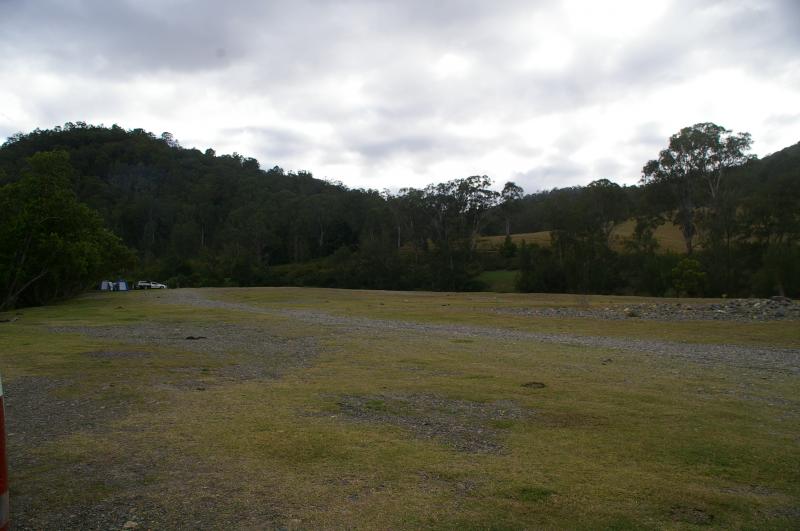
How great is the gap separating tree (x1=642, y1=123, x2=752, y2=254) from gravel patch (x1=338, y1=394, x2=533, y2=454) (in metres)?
62.3

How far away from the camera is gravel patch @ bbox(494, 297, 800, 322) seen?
84.8ft

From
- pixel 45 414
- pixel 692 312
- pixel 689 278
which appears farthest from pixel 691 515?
pixel 689 278

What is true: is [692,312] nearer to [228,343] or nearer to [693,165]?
[228,343]

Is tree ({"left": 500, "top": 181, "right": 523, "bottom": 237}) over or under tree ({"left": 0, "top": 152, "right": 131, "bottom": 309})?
over

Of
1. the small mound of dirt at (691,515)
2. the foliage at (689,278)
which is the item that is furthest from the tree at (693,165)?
the small mound of dirt at (691,515)

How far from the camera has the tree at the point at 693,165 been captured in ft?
208

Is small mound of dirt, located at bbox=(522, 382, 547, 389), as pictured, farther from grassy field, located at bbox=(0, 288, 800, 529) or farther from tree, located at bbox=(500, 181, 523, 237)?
tree, located at bbox=(500, 181, 523, 237)

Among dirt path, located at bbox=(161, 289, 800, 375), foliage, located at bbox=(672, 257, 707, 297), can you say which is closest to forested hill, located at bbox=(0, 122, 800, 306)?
foliage, located at bbox=(672, 257, 707, 297)

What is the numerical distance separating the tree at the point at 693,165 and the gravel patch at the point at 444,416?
62.3m

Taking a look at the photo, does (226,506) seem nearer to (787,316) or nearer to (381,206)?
(787,316)

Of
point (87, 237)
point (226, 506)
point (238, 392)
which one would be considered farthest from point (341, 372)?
point (87, 237)

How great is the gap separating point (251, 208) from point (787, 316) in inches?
3874

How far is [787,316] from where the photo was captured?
25422 millimetres

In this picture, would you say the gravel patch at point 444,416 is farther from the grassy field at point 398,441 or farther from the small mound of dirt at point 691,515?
the small mound of dirt at point 691,515
